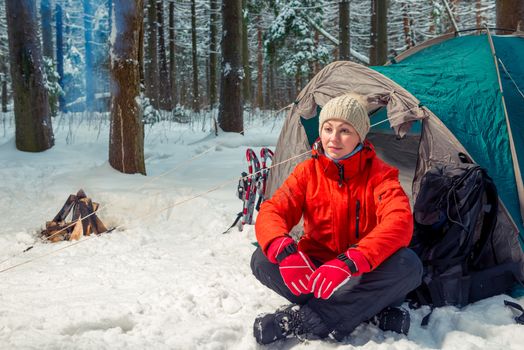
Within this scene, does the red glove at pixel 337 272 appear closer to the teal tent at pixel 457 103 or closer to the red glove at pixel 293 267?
the red glove at pixel 293 267

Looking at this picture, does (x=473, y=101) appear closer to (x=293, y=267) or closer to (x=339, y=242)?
(x=339, y=242)

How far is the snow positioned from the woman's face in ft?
3.27

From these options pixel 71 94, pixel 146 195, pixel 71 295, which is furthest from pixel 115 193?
pixel 71 94

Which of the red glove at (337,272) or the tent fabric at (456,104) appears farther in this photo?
the tent fabric at (456,104)

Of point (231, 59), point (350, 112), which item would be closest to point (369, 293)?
point (350, 112)

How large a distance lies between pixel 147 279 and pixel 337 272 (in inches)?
66.9

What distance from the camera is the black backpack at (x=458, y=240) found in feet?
9.27

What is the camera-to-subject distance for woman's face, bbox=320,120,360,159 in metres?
2.45

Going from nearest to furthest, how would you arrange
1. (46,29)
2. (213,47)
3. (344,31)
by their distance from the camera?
(344,31)
(213,47)
(46,29)

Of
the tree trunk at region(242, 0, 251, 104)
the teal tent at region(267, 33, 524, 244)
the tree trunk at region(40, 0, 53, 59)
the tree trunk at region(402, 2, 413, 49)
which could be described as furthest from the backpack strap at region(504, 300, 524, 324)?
the tree trunk at region(40, 0, 53, 59)

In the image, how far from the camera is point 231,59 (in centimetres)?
852

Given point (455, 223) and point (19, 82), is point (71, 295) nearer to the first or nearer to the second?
point (455, 223)

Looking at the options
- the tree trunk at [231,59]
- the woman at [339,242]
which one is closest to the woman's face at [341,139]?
the woman at [339,242]

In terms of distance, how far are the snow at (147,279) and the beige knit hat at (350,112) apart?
114 centimetres
